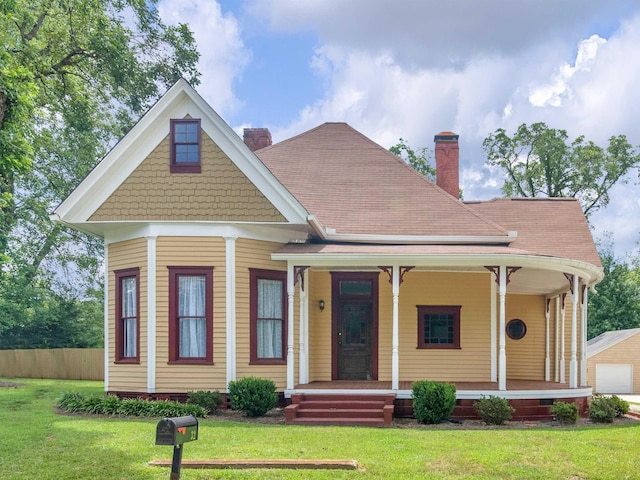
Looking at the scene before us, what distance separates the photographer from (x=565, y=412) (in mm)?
14242

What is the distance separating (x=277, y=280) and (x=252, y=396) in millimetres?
2941

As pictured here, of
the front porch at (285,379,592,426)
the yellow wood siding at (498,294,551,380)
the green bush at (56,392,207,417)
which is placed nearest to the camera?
the green bush at (56,392,207,417)

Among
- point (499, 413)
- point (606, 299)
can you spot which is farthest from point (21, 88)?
point (606, 299)

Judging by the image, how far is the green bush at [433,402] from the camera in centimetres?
1386

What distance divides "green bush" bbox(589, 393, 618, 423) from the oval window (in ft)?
15.7

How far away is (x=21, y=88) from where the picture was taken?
13.0 m

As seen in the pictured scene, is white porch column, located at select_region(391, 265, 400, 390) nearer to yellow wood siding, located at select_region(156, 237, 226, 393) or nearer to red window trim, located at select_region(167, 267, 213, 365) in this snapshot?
yellow wood siding, located at select_region(156, 237, 226, 393)

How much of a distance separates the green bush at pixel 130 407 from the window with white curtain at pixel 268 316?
2083mm

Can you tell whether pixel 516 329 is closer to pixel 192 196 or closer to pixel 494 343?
pixel 494 343

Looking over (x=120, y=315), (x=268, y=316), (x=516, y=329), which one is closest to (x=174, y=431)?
(x=268, y=316)

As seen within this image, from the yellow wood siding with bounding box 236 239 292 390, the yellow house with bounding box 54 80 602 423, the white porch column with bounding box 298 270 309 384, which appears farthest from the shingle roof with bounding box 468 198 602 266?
the yellow wood siding with bounding box 236 239 292 390

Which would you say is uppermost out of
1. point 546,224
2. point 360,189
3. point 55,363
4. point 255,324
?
point 360,189

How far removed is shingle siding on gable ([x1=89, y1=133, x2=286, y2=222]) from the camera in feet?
50.9

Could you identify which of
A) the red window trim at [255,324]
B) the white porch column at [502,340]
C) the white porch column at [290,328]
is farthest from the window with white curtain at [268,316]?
the white porch column at [502,340]
